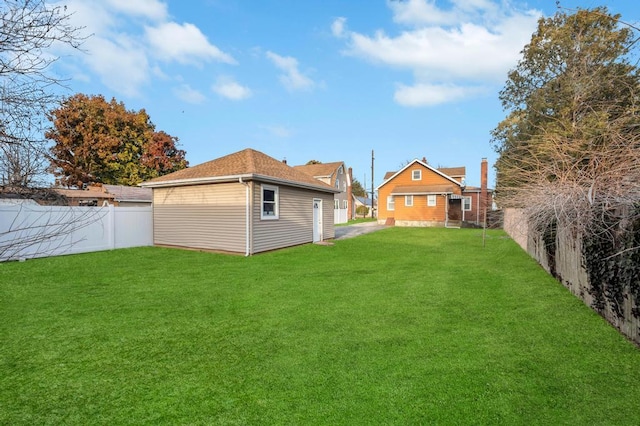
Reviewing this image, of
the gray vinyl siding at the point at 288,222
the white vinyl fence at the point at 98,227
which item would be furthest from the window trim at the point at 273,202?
the white vinyl fence at the point at 98,227

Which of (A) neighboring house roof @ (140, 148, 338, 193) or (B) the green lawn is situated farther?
(A) neighboring house roof @ (140, 148, 338, 193)

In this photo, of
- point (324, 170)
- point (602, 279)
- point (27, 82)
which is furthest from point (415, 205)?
point (27, 82)

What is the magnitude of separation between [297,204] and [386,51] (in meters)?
7.51

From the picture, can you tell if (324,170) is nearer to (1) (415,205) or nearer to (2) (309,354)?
(1) (415,205)

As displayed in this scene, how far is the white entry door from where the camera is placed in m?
15.2

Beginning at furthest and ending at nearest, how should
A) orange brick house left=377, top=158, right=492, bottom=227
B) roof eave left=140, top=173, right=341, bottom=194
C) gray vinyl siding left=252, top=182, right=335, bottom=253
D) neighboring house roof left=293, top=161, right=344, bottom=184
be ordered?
neighboring house roof left=293, top=161, right=344, bottom=184
orange brick house left=377, top=158, right=492, bottom=227
gray vinyl siding left=252, top=182, right=335, bottom=253
roof eave left=140, top=173, right=341, bottom=194

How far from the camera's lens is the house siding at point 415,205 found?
26062mm

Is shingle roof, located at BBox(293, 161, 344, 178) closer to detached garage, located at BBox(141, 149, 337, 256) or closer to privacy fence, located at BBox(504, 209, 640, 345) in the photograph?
detached garage, located at BBox(141, 149, 337, 256)

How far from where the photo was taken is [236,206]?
1138cm

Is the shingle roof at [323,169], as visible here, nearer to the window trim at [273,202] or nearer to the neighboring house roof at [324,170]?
the neighboring house roof at [324,170]

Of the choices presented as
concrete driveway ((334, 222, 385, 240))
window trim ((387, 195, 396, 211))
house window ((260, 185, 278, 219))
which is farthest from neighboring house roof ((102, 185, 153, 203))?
window trim ((387, 195, 396, 211))

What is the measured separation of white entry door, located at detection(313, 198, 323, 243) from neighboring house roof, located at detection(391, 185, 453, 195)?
44.2 ft

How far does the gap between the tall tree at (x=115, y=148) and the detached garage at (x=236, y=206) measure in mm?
16741

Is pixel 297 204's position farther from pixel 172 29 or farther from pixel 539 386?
pixel 539 386
